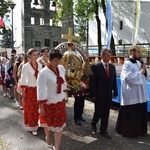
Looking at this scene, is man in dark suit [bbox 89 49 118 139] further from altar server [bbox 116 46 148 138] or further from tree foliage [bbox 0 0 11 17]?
tree foliage [bbox 0 0 11 17]

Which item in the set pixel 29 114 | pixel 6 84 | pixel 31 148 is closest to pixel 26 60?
pixel 29 114

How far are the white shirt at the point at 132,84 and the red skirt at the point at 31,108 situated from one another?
5.87 feet

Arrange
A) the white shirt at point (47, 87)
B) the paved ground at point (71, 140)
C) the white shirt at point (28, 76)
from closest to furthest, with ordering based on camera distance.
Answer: the white shirt at point (47, 87)
the paved ground at point (71, 140)
the white shirt at point (28, 76)

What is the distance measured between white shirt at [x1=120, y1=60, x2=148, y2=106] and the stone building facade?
26.6 meters

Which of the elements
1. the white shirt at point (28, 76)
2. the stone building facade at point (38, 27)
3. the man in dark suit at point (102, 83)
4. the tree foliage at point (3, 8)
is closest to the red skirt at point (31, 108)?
the white shirt at point (28, 76)

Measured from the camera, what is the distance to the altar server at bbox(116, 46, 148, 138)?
511 cm

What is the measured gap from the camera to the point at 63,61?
6.04 metres

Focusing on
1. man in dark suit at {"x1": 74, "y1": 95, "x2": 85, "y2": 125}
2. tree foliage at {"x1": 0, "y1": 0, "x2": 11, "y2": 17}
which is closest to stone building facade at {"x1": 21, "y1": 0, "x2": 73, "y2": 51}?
tree foliage at {"x1": 0, "y1": 0, "x2": 11, "y2": 17}

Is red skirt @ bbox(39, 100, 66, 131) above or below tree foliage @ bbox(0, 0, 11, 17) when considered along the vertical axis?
below

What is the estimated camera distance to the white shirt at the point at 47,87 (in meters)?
4.02

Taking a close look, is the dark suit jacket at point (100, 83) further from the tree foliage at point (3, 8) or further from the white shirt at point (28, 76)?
the tree foliage at point (3, 8)

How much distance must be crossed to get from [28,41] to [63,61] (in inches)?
1083

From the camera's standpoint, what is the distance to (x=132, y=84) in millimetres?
5176

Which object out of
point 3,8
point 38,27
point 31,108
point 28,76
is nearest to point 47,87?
point 28,76
